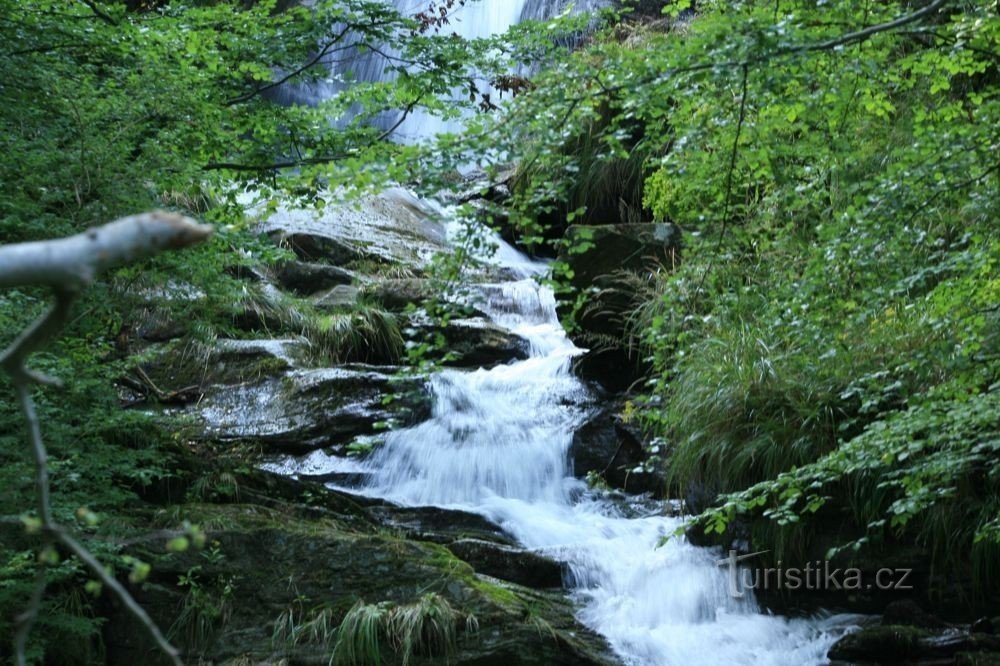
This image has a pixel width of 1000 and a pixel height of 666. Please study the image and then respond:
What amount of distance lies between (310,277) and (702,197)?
18.3 feet

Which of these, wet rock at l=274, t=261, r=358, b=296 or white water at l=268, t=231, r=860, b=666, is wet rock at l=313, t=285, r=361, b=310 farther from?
white water at l=268, t=231, r=860, b=666

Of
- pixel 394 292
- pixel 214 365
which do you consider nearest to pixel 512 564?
pixel 214 365

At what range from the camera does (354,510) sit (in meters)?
7.49

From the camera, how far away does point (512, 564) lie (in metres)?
6.81

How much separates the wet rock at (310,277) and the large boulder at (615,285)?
3550 mm

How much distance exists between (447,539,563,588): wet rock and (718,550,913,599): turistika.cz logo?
118cm

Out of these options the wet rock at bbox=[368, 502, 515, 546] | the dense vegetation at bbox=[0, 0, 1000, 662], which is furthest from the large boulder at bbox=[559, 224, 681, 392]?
the wet rock at bbox=[368, 502, 515, 546]

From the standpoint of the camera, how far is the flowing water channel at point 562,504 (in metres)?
6.16

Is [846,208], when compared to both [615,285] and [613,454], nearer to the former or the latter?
[613,454]

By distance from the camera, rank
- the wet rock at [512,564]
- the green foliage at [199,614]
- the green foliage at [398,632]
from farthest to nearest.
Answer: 1. the wet rock at [512,564]
2. the green foliage at [199,614]
3. the green foliage at [398,632]

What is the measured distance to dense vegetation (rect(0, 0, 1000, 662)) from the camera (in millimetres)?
4043

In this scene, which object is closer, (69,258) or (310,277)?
(69,258)

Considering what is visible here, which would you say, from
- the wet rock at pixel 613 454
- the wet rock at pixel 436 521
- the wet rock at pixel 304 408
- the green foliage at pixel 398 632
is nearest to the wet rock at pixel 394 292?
the wet rock at pixel 304 408

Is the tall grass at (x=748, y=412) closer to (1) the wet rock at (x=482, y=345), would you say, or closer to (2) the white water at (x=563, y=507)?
(2) the white water at (x=563, y=507)
